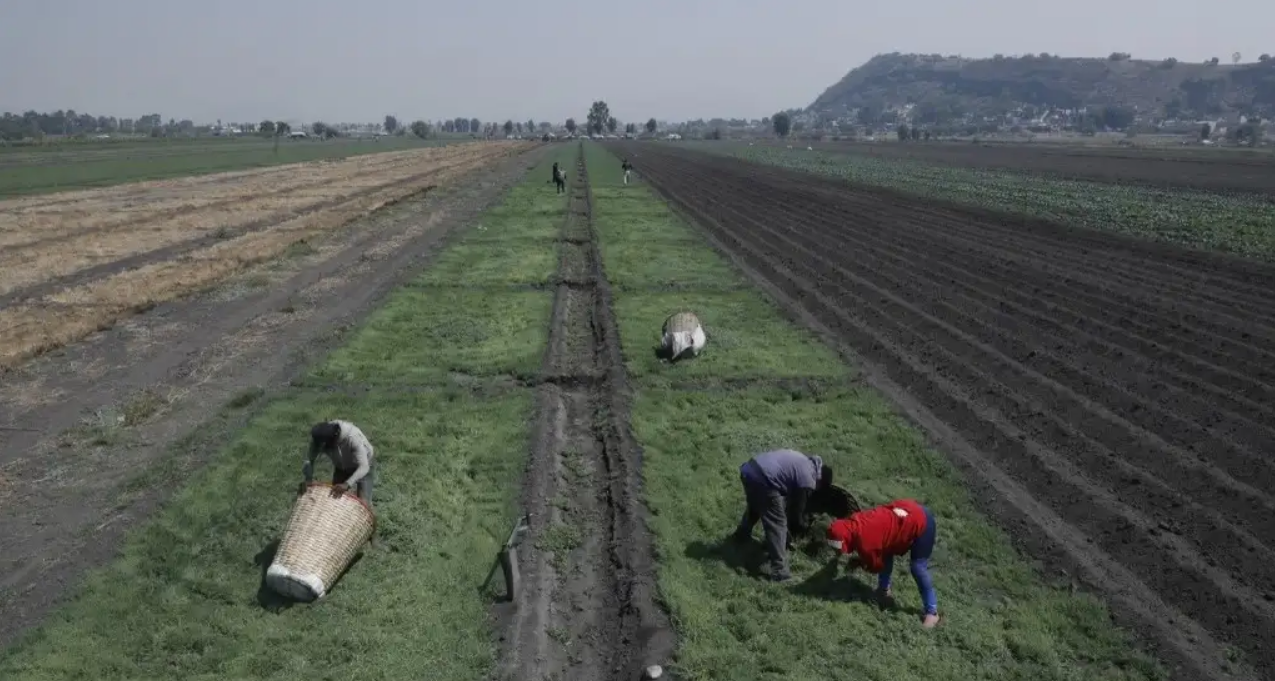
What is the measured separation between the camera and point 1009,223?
3616 centimetres

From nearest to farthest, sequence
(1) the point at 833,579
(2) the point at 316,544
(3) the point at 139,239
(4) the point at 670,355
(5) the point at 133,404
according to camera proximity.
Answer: (2) the point at 316,544 → (1) the point at 833,579 → (5) the point at 133,404 → (4) the point at 670,355 → (3) the point at 139,239

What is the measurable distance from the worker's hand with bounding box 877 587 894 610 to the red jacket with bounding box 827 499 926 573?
0.48m

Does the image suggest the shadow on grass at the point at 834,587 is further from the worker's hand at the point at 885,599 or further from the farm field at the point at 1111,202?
the farm field at the point at 1111,202

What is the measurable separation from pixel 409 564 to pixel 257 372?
8.54 m

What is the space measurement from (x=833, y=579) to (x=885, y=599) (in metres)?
0.58

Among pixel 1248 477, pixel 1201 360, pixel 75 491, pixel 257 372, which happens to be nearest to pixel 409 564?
pixel 75 491

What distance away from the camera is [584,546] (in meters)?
9.64

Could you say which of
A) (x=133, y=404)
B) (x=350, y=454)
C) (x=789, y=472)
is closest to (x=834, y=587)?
(x=789, y=472)

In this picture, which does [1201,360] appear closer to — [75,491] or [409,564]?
[409,564]

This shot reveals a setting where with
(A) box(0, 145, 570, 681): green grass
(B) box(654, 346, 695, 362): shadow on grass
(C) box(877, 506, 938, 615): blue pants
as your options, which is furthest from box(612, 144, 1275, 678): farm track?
(A) box(0, 145, 570, 681): green grass

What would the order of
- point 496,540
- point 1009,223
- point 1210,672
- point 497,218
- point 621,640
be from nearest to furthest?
point 1210,672 < point 621,640 < point 496,540 < point 1009,223 < point 497,218

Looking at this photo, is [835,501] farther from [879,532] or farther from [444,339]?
[444,339]

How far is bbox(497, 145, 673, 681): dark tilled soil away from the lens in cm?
774

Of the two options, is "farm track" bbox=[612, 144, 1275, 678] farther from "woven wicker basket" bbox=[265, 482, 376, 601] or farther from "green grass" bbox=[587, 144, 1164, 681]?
"woven wicker basket" bbox=[265, 482, 376, 601]
